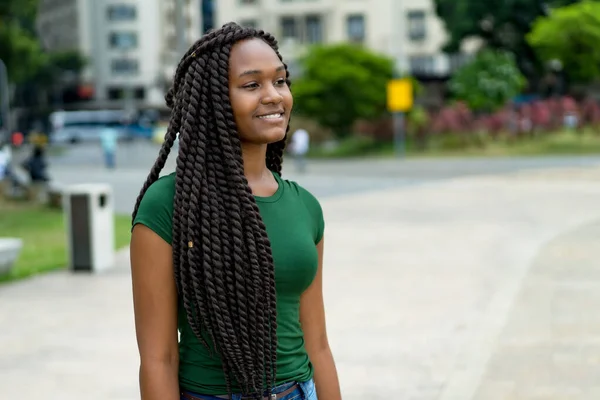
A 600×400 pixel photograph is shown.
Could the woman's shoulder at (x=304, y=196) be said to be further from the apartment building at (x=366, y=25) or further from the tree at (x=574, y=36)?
the apartment building at (x=366, y=25)

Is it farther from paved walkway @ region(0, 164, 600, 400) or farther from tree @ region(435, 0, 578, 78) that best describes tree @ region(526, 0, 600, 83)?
paved walkway @ region(0, 164, 600, 400)

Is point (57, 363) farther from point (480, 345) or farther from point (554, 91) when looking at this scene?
point (554, 91)

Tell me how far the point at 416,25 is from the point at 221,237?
2461 inches

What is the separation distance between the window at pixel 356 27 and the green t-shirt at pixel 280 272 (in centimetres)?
6178

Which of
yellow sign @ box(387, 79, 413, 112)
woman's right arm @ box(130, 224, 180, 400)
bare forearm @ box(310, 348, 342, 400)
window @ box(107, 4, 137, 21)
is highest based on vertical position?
window @ box(107, 4, 137, 21)

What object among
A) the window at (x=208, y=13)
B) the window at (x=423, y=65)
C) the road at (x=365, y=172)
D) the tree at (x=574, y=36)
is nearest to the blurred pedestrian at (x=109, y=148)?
the road at (x=365, y=172)

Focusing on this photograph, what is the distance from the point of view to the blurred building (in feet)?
287

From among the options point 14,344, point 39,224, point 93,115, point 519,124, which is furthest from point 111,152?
point 93,115

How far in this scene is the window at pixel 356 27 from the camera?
63406 millimetres

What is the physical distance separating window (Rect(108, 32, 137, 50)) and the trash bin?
259 feet

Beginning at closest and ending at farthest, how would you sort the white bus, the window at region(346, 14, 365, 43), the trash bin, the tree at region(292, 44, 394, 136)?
the trash bin, the tree at region(292, 44, 394, 136), the window at region(346, 14, 365, 43), the white bus

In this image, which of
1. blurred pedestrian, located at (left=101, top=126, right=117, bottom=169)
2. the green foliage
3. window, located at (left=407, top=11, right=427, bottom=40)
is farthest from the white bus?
blurred pedestrian, located at (left=101, top=126, right=117, bottom=169)

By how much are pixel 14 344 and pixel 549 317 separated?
4.16 meters

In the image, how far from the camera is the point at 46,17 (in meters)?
96.9
